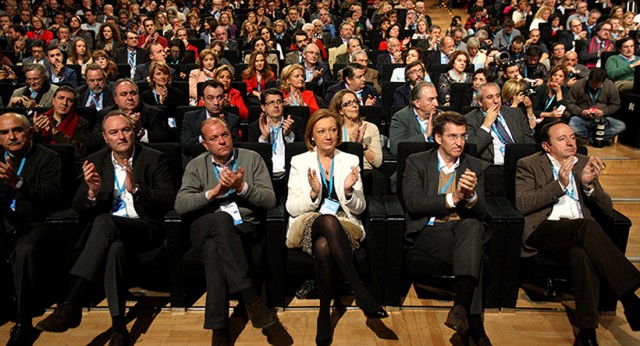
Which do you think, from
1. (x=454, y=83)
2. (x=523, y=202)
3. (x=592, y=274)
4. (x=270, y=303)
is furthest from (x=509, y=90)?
(x=270, y=303)

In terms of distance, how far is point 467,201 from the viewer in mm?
2541

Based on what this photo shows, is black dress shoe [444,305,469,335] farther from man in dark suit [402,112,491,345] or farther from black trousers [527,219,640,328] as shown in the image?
black trousers [527,219,640,328]

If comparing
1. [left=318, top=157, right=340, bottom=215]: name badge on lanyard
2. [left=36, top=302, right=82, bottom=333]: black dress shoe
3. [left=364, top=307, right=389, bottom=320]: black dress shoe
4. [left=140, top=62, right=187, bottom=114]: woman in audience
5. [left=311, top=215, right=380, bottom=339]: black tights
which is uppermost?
[left=140, top=62, right=187, bottom=114]: woman in audience

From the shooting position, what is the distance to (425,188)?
8.79ft

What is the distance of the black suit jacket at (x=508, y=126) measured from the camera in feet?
10.9

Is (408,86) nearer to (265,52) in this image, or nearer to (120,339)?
(265,52)

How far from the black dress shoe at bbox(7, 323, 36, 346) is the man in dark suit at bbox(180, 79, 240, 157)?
143cm

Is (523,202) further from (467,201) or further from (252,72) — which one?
(252,72)

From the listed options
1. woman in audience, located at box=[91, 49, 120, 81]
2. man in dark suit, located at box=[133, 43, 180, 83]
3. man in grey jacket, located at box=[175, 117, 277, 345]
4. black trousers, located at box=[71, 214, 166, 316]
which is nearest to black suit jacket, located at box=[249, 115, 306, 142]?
man in grey jacket, located at box=[175, 117, 277, 345]

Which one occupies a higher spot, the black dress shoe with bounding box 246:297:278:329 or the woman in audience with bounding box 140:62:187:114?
the woman in audience with bounding box 140:62:187:114

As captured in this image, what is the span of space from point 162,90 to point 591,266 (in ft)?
10.6

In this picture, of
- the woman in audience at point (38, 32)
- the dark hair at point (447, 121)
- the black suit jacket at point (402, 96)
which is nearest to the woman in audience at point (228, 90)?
the black suit jacket at point (402, 96)

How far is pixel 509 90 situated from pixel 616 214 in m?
1.43

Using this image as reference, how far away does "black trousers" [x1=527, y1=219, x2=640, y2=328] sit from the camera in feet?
7.64
